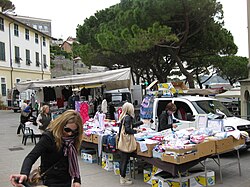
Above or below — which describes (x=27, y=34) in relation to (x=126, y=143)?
above

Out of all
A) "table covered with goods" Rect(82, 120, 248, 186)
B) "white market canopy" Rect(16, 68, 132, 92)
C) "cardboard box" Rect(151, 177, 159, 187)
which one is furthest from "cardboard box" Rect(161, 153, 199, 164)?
"white market canopy" Rect(16, 68, 132, 92)

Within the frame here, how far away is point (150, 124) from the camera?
9.39 m

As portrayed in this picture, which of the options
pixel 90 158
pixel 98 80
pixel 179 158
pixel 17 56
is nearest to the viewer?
pixel 179 158

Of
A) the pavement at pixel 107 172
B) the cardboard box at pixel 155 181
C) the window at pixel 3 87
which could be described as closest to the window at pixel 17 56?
the window at pixel 3 87

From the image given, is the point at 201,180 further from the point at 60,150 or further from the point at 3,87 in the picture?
the point at 3,87

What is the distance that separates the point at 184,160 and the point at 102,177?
237cm

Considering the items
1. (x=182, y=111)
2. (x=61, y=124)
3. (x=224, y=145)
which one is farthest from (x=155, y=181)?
(x=182, y=111)

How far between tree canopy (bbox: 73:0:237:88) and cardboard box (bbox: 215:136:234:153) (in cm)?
1170

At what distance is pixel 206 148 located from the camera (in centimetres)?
549

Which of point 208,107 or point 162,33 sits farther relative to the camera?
point 162,33

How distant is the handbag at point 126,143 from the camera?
602 cm

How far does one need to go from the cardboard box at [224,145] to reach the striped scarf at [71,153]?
3.37m

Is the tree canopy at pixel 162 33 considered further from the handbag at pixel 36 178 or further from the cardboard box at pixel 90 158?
the handbag at pixel 36 178

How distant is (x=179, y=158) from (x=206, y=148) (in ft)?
2.41
